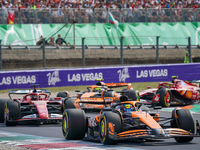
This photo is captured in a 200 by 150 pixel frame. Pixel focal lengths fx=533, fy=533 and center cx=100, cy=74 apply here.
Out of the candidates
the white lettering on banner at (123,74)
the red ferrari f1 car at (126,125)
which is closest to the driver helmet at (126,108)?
the red ferrari f1 car at (126,125)

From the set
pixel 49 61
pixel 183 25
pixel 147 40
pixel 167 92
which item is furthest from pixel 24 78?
pixel 183 25

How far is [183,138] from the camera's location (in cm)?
1044

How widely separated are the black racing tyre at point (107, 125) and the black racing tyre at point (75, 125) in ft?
2.23

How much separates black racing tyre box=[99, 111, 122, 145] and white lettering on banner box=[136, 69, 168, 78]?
624 inches

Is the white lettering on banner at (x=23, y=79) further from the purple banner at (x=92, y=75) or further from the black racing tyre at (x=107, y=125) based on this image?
the black racing tyre at (x=107, y=125)

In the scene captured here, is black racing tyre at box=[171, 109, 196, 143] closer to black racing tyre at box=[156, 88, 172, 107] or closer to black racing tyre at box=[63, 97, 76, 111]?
black racing tyre at box=[63, 97, 76, 111]

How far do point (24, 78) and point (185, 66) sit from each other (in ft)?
27.5

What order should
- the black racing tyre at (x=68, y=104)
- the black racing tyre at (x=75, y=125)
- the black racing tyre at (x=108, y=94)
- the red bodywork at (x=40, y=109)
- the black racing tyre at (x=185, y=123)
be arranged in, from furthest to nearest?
the black racing tyre at (x=108, y=94), the black racing tyre at (x=68, y=104), the red bodywork at (x=40, y=109), the black racing tyre at (x=75, y=125), the black racing tyre at (x=185, y=123)

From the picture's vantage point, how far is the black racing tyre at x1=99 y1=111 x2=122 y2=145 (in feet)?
32.6

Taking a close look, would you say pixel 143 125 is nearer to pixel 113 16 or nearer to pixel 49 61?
pixel 49 61

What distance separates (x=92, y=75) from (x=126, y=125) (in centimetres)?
1426

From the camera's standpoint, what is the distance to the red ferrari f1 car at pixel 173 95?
19.3 metres

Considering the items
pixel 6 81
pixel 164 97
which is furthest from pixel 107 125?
pixel 6 81

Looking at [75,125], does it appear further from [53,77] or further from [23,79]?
[53,77]
